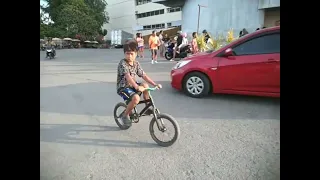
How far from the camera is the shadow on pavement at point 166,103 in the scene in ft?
5.74

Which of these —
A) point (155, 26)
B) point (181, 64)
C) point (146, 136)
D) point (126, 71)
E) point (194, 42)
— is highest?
point (155, 26)

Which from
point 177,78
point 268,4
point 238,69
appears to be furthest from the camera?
point 177,78

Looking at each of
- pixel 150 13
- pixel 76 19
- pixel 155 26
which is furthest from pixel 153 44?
pixel 76 19

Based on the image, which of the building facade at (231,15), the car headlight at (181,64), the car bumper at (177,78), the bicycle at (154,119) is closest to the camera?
the building facade at (231,15)

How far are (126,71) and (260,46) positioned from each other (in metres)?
1.01

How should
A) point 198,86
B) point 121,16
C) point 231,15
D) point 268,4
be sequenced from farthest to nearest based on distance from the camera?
point 198,86 → point 121,16 → point 231,15 → point 268,4

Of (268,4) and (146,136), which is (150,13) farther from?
(146,136)

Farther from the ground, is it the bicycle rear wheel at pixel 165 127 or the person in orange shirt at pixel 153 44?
the person in orange shirt at pixel 153 44

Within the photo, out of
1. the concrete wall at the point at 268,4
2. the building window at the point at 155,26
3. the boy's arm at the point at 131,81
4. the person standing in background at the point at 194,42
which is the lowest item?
the boy's arm at the point at 131,81

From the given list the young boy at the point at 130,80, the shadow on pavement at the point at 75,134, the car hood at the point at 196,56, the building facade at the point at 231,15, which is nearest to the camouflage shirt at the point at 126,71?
the young boy at the point at 130,80

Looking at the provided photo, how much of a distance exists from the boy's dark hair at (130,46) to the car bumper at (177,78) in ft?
3.01

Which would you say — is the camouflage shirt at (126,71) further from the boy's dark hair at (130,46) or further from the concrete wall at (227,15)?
the concrete wall at (227,15)

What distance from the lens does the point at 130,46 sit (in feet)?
5.71

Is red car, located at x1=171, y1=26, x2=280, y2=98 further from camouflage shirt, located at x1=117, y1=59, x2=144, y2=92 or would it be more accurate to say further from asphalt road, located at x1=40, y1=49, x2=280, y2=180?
camouflage shirt, located at x1=117, y1=59, x2=144, y2=92
